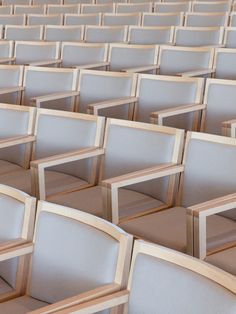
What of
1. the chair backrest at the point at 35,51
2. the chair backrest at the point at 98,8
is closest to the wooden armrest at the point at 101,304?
the chair backrest at the point at 35,51

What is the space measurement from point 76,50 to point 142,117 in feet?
1.62

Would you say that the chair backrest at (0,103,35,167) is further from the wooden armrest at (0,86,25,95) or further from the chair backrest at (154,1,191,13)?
the chair backrest at (154,1,191,13)

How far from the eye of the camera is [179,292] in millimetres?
614

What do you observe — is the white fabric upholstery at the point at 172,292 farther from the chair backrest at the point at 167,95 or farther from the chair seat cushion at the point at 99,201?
the chair backrest at the point at 167,95

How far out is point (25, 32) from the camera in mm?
2098

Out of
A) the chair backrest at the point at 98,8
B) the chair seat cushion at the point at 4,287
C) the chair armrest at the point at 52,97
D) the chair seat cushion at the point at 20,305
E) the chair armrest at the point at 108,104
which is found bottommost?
the chair seat cushion at the point at 4,287

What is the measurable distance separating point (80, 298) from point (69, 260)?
10cm

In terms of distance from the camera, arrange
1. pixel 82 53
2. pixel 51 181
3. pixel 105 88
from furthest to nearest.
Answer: pixel 82 53 < pixel 105 88 < pixel 51 181

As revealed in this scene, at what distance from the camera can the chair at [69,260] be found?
674 millimetres

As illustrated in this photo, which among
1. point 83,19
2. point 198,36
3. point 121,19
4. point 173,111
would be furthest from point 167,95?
point 83,19

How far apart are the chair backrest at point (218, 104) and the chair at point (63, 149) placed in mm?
254

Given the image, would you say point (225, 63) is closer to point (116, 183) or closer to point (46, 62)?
point (46, 62)

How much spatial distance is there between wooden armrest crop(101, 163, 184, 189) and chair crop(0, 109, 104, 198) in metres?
0.15

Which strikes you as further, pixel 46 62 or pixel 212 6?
pixel 212 6
